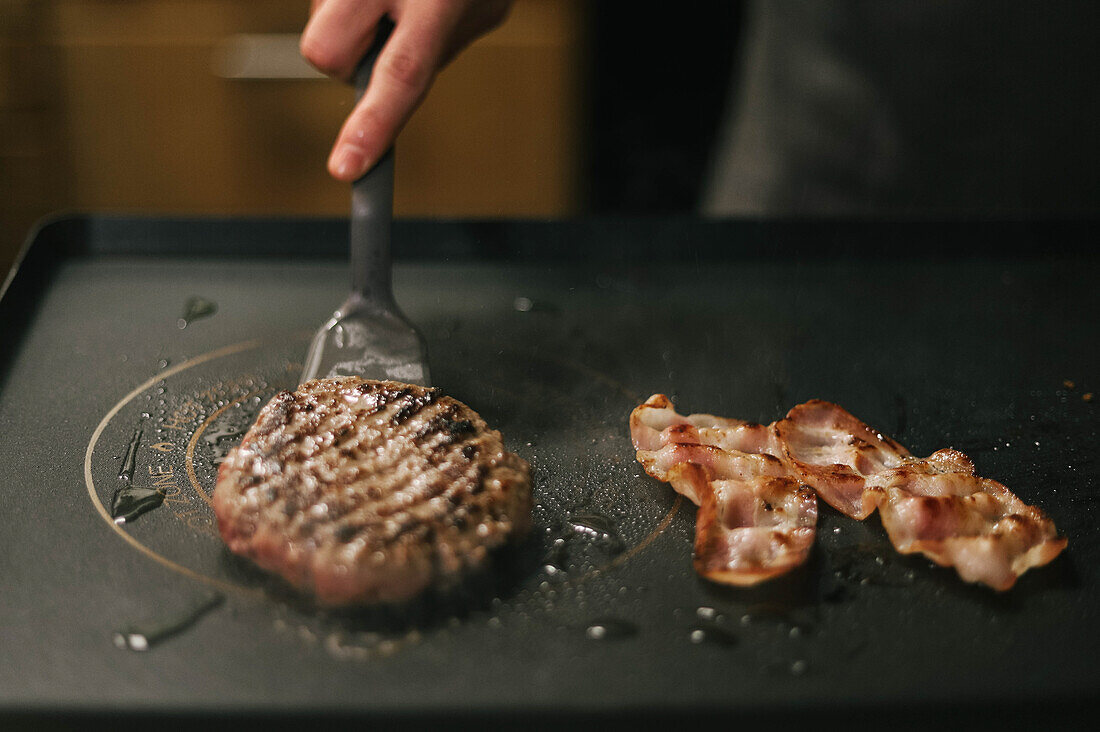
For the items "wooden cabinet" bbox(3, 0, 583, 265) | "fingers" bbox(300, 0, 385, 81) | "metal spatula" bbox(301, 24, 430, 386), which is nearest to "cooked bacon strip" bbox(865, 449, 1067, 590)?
"metal spatula" bbox(301, 24, 430, 386)

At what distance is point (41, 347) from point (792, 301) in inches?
37.1

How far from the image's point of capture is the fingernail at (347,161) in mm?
1119

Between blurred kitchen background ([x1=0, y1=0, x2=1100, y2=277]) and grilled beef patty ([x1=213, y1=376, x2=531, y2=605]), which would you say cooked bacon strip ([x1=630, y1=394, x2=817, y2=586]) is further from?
blurred kitchen background ([x1=0, y1=0, x2=1100, y2=277])

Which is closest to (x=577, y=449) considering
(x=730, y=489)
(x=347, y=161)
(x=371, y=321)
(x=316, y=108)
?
(x=730, y=489)

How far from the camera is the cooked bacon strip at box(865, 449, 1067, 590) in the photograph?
85 cm

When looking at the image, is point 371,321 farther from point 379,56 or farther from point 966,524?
point 966,524

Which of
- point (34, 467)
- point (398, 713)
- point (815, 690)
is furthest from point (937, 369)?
point (34, 467)

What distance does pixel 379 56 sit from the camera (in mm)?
1200

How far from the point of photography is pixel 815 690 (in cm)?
74

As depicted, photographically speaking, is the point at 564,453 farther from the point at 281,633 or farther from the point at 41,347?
the point at 41,347

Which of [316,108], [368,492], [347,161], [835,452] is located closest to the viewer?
[368,492]

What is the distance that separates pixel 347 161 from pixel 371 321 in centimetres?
18

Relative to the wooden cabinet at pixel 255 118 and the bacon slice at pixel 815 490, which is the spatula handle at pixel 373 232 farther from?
the wooden cabinet at pixel 255 118

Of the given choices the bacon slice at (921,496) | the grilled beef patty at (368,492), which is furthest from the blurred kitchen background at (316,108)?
the grilled beef patty at (368,492)
